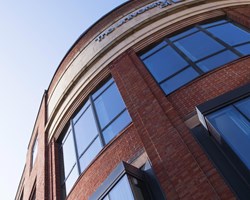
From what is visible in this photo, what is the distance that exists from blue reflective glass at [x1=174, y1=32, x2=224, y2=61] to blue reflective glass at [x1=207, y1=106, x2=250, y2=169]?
3.32 metres

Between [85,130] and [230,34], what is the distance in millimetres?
5793

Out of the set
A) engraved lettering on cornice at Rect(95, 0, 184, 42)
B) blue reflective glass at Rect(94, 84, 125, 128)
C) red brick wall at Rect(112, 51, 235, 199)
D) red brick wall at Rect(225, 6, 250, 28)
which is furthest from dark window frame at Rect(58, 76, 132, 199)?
red brick wall at Rect(225, 6, 250, 28)

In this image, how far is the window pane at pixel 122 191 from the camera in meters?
6.33

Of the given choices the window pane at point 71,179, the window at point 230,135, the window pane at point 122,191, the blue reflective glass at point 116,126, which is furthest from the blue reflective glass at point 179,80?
the window pane at point 71,179

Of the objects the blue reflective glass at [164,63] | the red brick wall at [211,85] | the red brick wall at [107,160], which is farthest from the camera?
the blue reflective glass at [164,63]

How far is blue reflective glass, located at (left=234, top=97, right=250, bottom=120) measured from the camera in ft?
20.5

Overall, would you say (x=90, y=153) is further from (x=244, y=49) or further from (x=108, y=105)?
(x=244, y=49)

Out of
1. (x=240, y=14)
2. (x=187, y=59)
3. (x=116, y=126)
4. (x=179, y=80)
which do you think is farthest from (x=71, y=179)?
(x=240, y=14)

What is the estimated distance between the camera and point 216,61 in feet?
29.9

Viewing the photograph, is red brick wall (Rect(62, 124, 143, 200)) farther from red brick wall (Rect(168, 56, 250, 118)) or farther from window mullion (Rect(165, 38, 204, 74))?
window mullion (Rect(165, 38, 204, 74))

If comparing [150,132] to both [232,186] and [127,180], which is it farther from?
[232,186]

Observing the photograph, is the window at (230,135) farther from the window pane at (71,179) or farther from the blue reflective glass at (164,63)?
the window pane at (71,179)

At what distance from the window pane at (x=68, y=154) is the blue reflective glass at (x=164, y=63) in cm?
379

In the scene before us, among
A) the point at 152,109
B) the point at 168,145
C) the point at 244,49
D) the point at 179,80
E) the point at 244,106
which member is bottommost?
the point at 244,106
